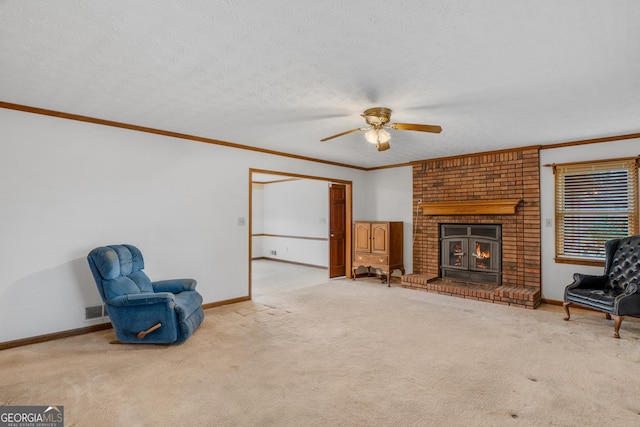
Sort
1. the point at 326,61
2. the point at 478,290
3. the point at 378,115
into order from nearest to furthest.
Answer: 1. the point at 326,61
2. the point at 378,115
3. the point at 478,290

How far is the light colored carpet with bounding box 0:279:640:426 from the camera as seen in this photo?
225cm

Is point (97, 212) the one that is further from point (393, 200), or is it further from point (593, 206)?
point (593, 206)

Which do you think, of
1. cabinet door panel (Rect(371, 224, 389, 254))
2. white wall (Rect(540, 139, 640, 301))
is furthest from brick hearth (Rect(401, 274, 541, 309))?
cabinet door panel (Rect(371, 224, 389, 254))

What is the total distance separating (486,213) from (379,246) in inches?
77.1

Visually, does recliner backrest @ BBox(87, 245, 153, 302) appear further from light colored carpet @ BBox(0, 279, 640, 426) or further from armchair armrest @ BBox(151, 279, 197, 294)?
light colored carpet @ BBox(0, 279, 640, 426)

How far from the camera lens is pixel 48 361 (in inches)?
121

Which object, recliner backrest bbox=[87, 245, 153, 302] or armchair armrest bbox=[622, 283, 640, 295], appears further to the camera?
armchair armrest bbox=[622, 283, 640, 295]

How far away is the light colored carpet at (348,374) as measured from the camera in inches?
88.5

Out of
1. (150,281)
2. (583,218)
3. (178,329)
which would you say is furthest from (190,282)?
→ (583,218)

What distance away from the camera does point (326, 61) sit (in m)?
2.49

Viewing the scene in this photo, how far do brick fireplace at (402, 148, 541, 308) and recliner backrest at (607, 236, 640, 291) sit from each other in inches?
37.5

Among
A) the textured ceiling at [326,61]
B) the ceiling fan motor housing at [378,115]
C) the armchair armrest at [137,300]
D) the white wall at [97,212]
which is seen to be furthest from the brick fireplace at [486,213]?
the armchair armrest at [137,300]

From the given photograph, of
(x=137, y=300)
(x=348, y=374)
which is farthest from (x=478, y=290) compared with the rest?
(x=137, y=300)

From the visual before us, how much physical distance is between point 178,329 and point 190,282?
789 mm
